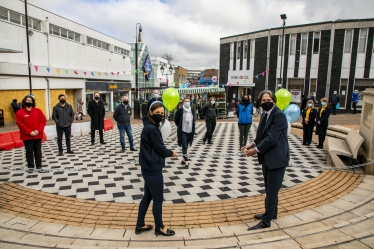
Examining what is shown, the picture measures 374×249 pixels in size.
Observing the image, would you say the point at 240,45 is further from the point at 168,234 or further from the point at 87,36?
the point at 168,234

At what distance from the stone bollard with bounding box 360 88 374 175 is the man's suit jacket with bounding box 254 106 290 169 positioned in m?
3.73

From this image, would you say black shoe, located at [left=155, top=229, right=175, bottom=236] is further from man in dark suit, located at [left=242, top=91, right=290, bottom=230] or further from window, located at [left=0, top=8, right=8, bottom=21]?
window, located at [left=0, top=8, right=8, bottom=21]

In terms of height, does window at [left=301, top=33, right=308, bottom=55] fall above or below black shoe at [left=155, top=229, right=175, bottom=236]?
above

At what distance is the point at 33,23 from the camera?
19.1 metres

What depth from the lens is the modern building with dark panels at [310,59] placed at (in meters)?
22.2

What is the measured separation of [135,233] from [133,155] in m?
4.78

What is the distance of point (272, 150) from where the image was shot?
3520mm

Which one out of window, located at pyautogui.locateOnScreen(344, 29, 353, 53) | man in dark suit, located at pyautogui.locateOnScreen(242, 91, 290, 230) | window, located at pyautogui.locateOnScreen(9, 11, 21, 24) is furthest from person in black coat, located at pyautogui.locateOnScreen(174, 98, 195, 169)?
window, located at pyautogui.locateOnScreen(344, 29, 353, 53)

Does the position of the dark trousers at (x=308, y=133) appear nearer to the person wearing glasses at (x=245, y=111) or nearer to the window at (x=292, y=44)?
the person wearing glasses at (x=245, y=111)

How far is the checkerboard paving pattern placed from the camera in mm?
5059

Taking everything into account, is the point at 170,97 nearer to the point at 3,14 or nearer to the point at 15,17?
the point at 3,14

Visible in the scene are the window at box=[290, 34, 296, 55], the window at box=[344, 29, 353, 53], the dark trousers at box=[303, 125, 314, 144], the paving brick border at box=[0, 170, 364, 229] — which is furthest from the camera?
the window at box=[290, 34, 296, 55]

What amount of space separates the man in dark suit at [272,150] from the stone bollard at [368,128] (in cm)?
369

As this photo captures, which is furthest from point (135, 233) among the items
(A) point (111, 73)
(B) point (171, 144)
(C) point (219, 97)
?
(A) point (111, 73)
